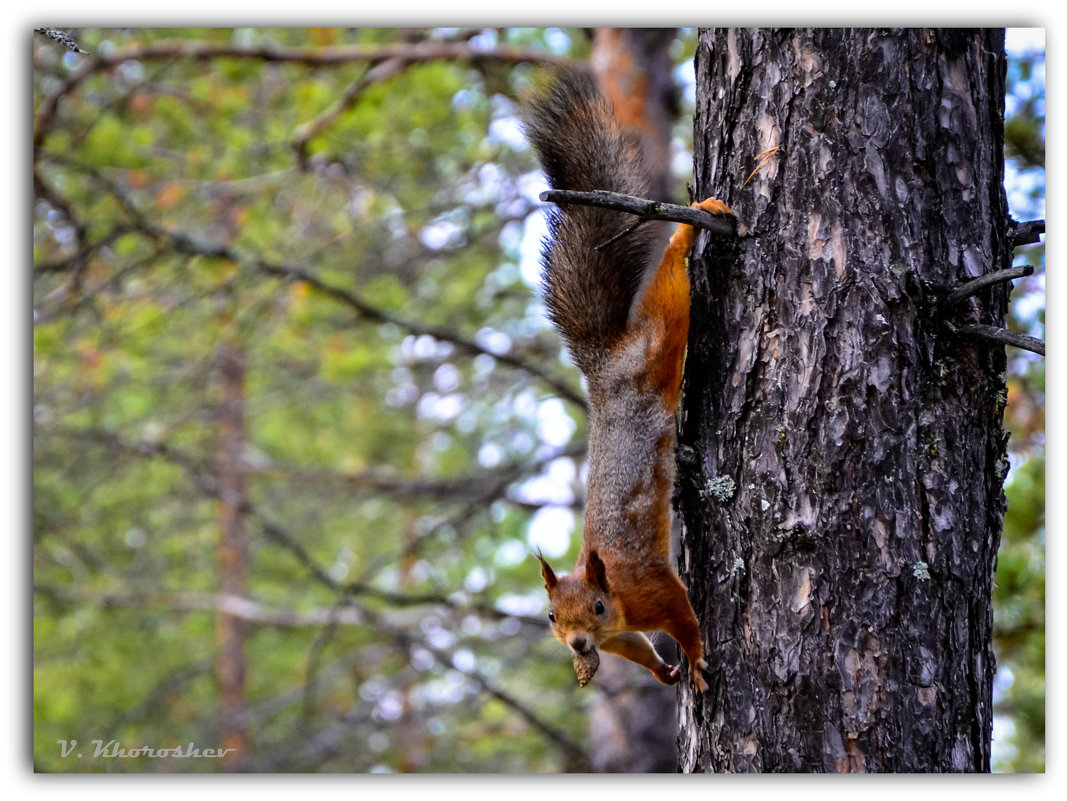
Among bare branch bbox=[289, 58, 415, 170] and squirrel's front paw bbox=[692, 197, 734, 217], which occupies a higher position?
bare branch bbox=[289, 58, 415, 170]

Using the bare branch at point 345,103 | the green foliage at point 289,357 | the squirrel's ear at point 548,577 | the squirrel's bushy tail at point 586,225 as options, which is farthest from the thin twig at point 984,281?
the bare branch at point 345,103

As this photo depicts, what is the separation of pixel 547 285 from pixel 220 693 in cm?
602

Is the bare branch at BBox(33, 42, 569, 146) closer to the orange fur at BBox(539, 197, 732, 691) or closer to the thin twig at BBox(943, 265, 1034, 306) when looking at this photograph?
the orange fur at BBox(539, 197, 732, 691)

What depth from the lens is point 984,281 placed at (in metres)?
1.40

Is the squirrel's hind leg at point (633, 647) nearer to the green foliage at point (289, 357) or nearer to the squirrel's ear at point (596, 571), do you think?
the squirrel's ear at point (596, 571)

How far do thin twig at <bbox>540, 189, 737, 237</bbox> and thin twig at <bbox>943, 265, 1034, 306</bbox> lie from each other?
0.37 metres

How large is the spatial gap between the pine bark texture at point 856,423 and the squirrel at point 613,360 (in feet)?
0.65

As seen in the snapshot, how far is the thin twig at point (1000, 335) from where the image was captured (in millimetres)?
1350

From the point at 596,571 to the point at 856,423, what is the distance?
611mm

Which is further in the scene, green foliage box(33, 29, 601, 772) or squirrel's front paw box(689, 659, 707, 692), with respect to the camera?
green foliage box(33, 29, 601, 772)

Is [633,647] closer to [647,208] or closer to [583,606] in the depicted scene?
[583,606]

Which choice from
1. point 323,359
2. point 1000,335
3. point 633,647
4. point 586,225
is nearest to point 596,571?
point 633,647

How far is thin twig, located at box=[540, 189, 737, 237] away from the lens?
4.72ft

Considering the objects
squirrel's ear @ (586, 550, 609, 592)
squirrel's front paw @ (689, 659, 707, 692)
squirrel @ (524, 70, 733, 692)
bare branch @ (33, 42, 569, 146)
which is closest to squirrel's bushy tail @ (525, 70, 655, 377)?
squirrel @ (524, 70, 733, 692)
